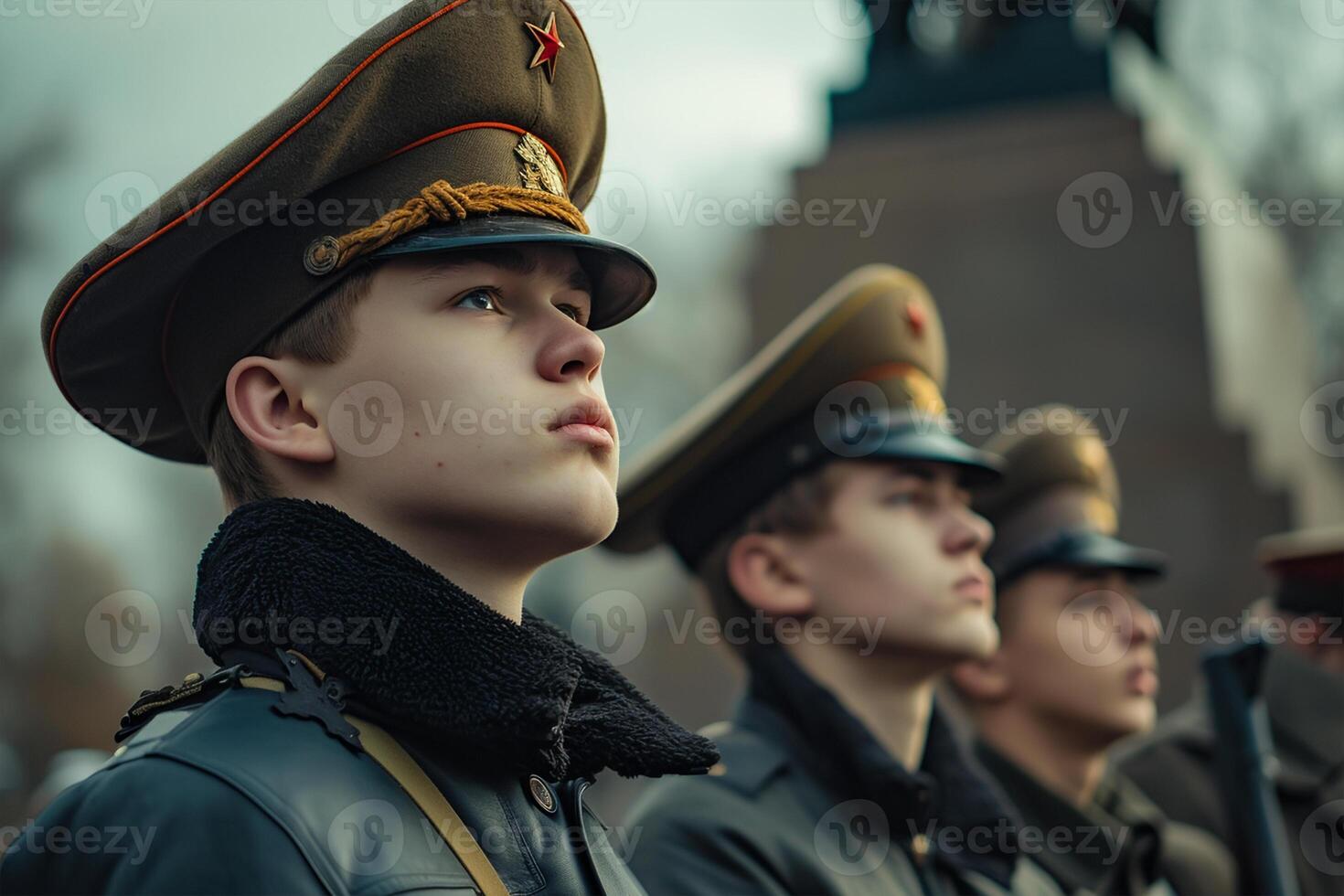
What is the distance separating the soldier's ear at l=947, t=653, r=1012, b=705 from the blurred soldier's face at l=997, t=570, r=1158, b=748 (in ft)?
0.03

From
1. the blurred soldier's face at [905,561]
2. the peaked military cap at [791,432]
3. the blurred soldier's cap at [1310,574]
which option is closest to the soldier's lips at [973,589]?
the blurred soldier's face at [905,561]

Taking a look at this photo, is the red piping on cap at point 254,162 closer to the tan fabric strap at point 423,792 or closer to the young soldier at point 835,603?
the tan fabric strap at point 423,792

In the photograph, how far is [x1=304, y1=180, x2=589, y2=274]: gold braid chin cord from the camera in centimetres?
219

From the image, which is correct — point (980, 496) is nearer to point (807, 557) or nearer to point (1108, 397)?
point (807, 557)

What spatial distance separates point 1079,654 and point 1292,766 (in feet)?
4.32

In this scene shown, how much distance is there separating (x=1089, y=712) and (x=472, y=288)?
3.22 metres

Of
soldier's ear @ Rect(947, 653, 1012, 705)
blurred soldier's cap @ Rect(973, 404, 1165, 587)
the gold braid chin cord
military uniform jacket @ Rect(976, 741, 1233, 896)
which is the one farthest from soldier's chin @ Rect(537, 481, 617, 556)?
blurred soldier's cap @ Rect(973, 404, 1165, 587)

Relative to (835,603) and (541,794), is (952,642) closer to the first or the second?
(835,603)

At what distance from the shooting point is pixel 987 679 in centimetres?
502

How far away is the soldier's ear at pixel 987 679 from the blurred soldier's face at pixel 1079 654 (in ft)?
0.03

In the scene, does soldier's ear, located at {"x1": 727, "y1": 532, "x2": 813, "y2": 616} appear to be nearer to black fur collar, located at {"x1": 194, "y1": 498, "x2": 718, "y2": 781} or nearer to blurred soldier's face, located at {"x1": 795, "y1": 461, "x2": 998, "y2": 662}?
blurred soldier's face, located at {"x1": 795, "y1": 461, "x2": 998, "y2": 662}

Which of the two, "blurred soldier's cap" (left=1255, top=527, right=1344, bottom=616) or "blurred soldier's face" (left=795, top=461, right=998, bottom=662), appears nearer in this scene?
"blurred soldier's face" (left=795, top=461, right=998, bottom=662)

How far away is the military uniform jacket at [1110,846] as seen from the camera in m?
4.59

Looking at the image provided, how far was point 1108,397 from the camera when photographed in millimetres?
9148
